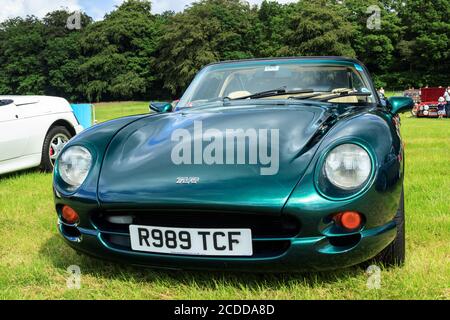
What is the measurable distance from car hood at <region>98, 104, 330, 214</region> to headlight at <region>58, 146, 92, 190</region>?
0.11m

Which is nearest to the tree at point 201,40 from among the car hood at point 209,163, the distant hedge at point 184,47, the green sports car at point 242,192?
the distant hedge at point 184,47

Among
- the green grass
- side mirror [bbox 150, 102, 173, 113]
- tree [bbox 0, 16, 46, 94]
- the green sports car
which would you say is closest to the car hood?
the green sports car

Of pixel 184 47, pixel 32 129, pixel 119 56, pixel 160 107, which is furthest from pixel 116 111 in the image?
pixel 160 107

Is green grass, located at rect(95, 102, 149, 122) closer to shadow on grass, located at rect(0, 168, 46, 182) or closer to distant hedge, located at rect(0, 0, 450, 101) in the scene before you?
shadow on grass, located at rect(0, 168, 46, 182)

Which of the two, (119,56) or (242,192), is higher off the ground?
(119,56)

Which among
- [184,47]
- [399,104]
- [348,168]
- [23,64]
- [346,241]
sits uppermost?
[184,47]

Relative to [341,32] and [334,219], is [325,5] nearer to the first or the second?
[341,32]

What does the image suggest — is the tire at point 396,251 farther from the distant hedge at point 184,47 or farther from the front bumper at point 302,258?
the distant hedge at point 184,47

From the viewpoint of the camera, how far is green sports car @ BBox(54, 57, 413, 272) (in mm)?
1967

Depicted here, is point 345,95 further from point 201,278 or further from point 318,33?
point 318,33

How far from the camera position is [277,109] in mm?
2623

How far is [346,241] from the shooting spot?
6.60ft

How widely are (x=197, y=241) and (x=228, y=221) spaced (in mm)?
159

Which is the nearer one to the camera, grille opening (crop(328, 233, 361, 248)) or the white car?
grille opening (crop(328, 233, 361, 248))
